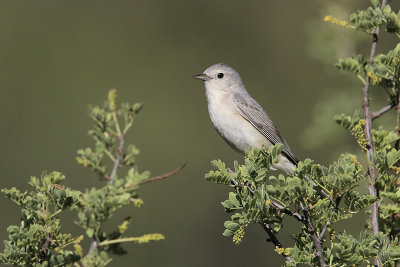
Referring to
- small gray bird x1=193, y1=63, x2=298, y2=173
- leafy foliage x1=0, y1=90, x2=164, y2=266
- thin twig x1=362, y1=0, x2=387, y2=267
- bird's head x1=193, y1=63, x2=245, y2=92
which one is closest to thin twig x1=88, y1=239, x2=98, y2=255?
leafy foliage x1=0, y1=90, x2=164, y2=266

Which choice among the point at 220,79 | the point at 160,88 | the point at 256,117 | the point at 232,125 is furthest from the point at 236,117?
the point at 160,88

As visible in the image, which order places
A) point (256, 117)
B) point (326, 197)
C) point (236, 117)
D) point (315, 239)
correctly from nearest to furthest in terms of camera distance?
1. point (315, 239)
2. point (326, 197)
3. point (236, 117)
4. point (256, 117)

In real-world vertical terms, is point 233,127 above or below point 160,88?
below

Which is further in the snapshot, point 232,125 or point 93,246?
point 232,125

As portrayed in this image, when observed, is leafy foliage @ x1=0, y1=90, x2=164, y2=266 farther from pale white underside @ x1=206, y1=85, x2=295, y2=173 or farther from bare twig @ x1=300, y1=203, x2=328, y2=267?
pale white underside @ x1=206, y1=85, x2=295, y2=173

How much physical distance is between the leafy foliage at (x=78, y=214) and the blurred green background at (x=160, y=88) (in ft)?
14.0

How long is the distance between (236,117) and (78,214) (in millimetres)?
4121

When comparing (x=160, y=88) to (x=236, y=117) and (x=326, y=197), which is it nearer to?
(x=236, y=117)

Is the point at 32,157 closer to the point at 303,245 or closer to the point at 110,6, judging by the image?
the point at 110,6

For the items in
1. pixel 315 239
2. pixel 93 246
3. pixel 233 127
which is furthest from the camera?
pixel 233 127

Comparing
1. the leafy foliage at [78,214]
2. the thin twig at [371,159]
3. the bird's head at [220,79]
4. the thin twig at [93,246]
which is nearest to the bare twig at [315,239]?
the thin twig at [371,159]

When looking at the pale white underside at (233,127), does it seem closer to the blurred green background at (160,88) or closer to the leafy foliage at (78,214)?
the blurred green background at (160,88)

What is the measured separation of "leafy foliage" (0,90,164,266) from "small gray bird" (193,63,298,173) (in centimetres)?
368

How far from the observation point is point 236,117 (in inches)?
249
